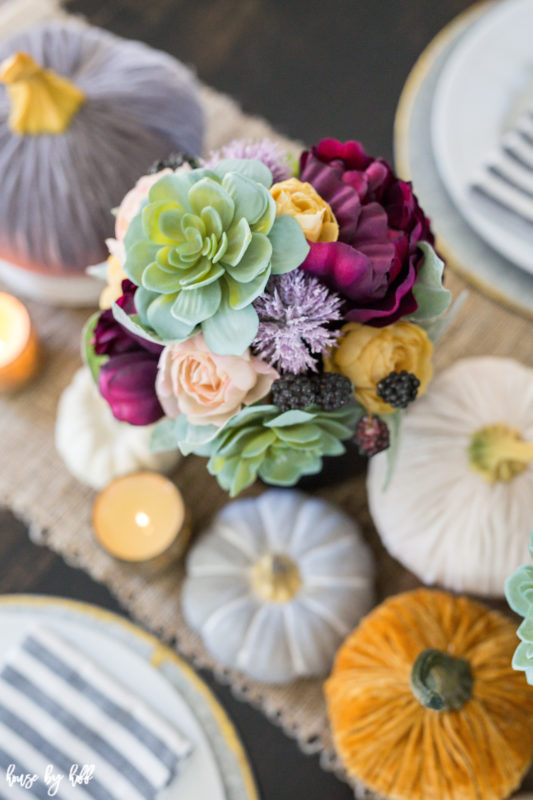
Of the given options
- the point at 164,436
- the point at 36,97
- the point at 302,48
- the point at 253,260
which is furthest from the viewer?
the point at 302,48

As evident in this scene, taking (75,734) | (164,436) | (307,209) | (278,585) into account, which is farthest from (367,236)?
(75,734)

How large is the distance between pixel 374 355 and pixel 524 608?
0.12 m

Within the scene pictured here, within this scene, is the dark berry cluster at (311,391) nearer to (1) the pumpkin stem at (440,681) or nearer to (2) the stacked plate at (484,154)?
(1) the pumpkin stem at (440,681)

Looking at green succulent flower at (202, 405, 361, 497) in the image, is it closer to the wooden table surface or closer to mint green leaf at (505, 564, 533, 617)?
mint green leaf at (505, 564, 533, 617)

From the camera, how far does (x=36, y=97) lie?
0.48 m

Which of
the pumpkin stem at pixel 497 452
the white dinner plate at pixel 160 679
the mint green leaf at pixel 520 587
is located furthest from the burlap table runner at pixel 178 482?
the mint green leaf at pixel 520 587

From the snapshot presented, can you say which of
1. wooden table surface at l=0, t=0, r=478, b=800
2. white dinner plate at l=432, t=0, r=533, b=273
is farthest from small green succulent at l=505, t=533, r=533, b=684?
wooden table surface at l=0, t=0, r=478, b=800

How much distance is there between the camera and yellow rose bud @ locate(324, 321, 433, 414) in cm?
32

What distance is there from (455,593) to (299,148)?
0.40m

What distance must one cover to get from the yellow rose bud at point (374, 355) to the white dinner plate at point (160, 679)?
27 centimetres

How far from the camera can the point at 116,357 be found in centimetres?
34

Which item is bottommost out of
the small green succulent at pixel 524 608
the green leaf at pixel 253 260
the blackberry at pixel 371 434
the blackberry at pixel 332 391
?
the blackberry at pixel 371 434

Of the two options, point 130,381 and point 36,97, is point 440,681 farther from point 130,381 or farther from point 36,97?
point 36,97

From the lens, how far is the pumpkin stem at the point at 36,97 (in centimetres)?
47
